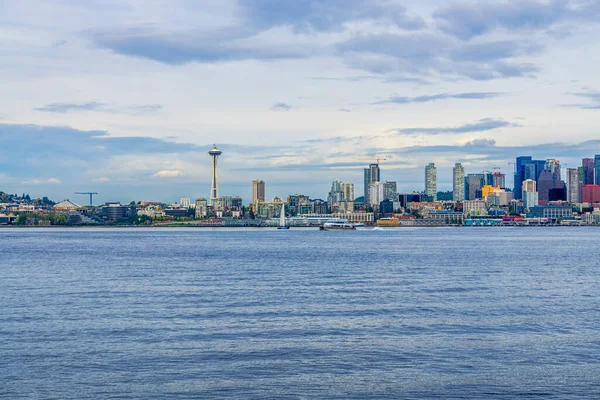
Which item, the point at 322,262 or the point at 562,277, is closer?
the point at 562,277

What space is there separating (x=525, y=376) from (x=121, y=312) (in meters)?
14.4

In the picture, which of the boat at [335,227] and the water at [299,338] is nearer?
the water at [299,338]

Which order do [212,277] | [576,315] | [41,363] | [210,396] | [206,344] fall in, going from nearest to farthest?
[210,396] → [41,363] → [206,344] → [576,315] → [212,277]

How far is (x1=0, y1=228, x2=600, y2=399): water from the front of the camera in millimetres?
16250

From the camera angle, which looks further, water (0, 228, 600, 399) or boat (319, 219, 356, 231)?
boat (319, 219, 356, 231)

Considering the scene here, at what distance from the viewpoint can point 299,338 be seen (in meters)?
21.2

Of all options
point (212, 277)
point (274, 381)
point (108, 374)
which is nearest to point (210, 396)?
point (274, 381)

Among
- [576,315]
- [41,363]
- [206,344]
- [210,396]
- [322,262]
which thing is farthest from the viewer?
[322,262]

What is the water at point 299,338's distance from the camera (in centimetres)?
1625

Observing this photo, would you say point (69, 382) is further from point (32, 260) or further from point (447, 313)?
point (32, 260)

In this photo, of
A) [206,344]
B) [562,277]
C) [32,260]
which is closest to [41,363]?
[206,344]

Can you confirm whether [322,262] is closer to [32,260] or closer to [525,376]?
[32,260]

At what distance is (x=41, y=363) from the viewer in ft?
59.6

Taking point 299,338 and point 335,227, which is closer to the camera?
point 299,338
